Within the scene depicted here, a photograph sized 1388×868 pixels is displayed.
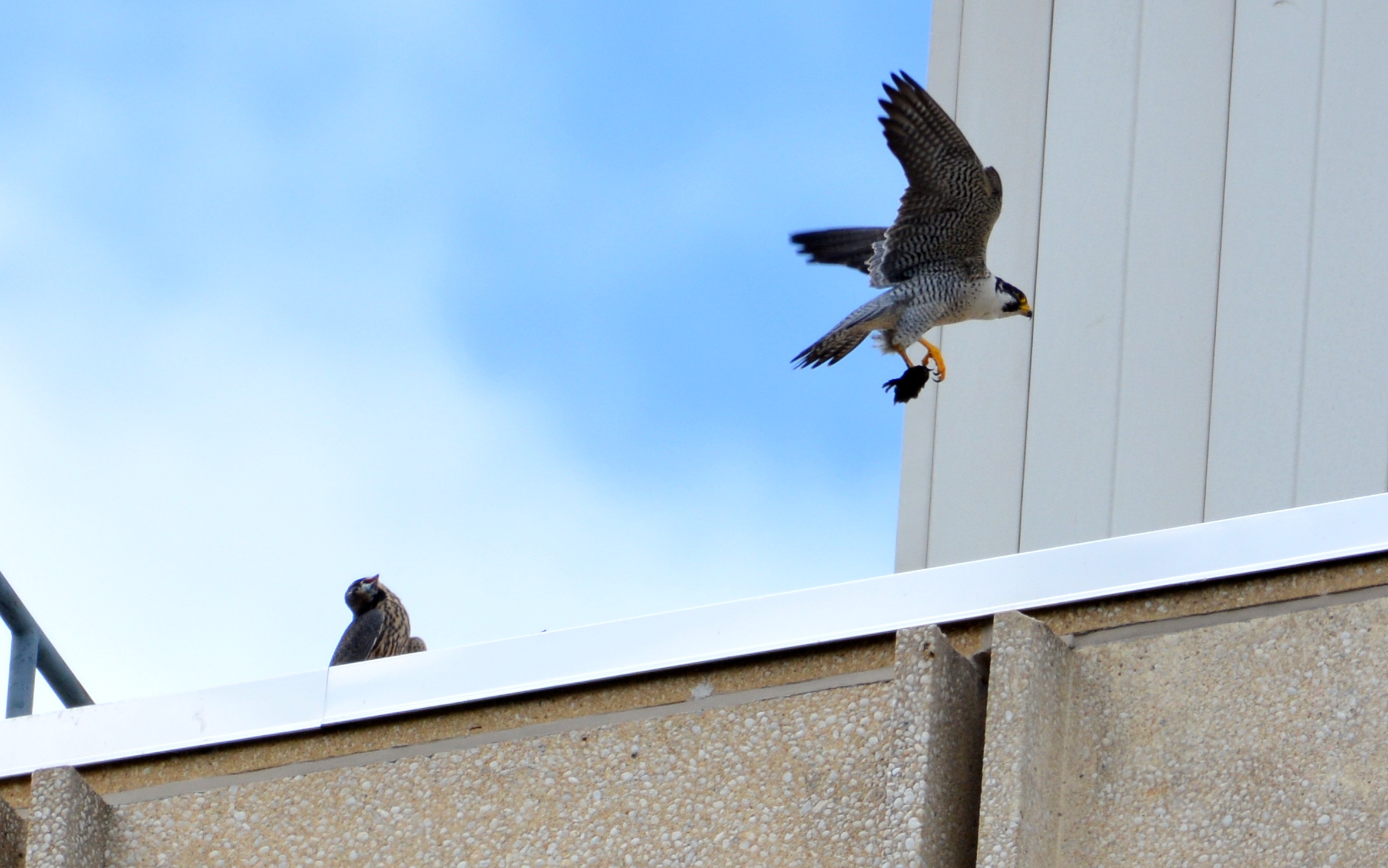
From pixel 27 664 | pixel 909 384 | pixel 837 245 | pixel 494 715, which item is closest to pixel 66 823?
pixel 27 664

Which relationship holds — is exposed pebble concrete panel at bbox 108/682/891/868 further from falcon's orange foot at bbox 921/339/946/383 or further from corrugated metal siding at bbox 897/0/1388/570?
falcon's orange foot at bbox 921/339/946/383

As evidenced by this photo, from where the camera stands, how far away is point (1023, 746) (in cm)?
243

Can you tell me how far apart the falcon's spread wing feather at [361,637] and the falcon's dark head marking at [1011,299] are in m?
2.13

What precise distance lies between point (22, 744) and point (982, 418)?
10.0 feet

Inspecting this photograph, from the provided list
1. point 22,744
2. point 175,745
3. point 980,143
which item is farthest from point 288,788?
point 980,143

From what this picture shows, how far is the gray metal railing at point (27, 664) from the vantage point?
3.23m

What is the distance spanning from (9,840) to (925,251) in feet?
11.1

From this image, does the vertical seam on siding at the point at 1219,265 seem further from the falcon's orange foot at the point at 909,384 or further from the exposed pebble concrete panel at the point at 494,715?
the exposed pebble concrete panel at the point at 494,715

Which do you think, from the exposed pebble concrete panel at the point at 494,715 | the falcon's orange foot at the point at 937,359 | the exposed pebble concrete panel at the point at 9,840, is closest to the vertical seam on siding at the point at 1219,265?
the falcon's orange foot at the point at 937,359

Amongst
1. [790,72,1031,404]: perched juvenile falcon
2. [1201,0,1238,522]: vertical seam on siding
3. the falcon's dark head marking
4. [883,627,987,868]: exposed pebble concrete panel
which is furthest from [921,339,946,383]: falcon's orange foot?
[883,627,987,868]: exposed pebble concrete panel

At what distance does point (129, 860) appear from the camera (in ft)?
10.0

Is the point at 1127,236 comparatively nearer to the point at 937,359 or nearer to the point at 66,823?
the point at 937,359

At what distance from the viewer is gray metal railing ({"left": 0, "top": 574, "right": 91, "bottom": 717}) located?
10.6 ft

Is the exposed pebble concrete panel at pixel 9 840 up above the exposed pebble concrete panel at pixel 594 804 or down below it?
below
